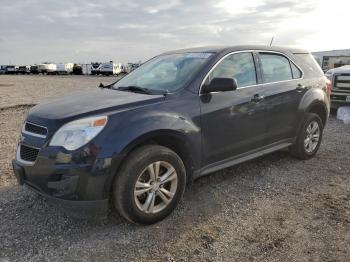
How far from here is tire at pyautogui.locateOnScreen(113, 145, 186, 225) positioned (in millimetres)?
3400

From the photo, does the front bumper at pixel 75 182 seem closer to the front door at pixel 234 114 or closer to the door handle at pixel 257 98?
the front door at pixel 234 114

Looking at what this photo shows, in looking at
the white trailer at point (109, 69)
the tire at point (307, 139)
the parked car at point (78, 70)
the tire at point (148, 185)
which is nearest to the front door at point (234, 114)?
the tire at point (148, 185)

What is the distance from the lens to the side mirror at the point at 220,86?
400cm

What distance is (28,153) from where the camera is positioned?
11.6ft

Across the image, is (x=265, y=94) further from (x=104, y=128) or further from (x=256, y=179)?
(x=104, y=128)

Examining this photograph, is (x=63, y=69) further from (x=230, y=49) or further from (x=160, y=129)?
(x=160, y=129)

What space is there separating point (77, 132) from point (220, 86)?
1.62 m

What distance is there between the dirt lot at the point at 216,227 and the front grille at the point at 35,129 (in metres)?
0.95

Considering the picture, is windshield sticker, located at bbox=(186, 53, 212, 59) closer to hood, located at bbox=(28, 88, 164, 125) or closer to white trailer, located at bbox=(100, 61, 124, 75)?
hood, located at bbox=(28, 88, 164, 125)

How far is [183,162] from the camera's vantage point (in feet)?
13.0

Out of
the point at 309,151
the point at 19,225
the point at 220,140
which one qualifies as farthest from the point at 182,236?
the point at 309,151

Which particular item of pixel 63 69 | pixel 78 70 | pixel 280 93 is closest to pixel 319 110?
pixel 280 93

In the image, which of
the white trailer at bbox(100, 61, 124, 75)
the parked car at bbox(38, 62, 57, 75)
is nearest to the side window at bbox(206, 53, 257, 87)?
the white trailer at bbox(100, 61, 124, 75)

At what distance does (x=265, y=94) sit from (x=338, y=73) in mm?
5941
